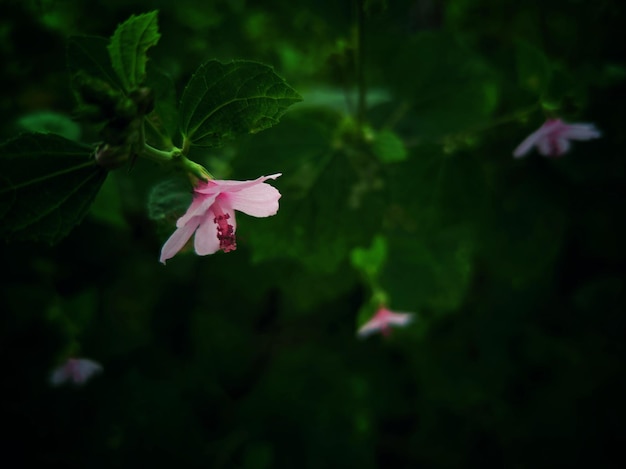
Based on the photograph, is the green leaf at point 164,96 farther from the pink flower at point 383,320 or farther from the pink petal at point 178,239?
the pink flower at point 383,320

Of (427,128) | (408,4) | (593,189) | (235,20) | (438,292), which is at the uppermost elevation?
(235,20)

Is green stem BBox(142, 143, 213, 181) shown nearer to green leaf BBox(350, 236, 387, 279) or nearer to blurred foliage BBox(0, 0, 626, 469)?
blurred foliage BBox(0, 0, 626, 469)

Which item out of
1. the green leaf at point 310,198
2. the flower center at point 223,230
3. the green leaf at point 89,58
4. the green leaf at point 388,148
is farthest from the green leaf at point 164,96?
the green leaf at point 388,148

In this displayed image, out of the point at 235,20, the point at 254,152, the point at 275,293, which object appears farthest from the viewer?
the point at 275,293

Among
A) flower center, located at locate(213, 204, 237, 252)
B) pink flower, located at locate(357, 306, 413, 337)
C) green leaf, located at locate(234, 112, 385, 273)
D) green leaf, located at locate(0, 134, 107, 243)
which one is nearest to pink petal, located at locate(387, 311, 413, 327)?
pink flower, located at locate(357, 306, 413, 337)

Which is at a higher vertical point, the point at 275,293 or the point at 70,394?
the point at 275,293

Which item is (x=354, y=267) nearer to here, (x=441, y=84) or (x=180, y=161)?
(x=441, y=84)

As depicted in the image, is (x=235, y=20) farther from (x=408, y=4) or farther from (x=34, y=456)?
(x=34, y=456)

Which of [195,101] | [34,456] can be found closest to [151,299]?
[34,456]

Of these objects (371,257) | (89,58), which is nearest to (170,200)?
(89,58)
